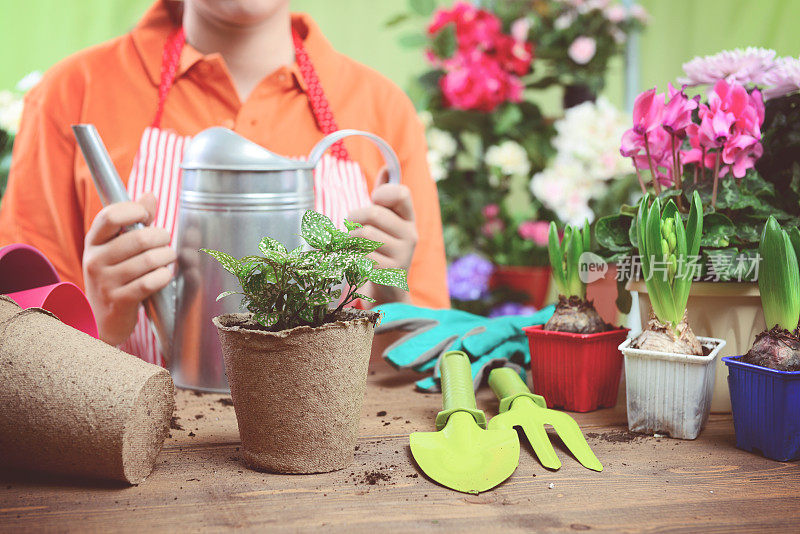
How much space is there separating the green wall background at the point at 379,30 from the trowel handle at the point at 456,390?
1.21 meters

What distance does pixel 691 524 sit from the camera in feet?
1.54

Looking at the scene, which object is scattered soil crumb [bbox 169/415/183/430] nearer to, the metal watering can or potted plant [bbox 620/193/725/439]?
the metal watering can

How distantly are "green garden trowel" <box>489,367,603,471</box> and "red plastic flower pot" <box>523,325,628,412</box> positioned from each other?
4 centimetres

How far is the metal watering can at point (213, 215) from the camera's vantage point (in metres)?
0.72

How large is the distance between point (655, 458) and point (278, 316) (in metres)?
0.36

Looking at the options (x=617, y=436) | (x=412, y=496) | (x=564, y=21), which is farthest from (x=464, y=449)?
(x=564, y=21)

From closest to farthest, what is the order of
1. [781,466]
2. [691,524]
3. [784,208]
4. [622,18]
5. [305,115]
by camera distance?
1. [691,524]
2. [781,466]
3. [784,208]
4. [305,115]
5. [622,18]

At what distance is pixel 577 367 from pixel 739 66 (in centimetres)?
40

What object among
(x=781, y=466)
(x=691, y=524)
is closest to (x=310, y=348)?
(x=691, y=524)

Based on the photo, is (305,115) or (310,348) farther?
Result: (305,115)

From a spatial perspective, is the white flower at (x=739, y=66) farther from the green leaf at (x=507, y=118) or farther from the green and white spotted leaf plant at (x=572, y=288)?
the green leaf at (x=507, y=118)

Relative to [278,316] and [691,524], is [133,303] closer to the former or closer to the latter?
[278,316]

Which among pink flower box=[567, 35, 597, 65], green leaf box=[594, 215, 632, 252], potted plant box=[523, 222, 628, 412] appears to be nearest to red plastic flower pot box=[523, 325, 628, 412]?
potted plant box=[523, 222, 628, 412]

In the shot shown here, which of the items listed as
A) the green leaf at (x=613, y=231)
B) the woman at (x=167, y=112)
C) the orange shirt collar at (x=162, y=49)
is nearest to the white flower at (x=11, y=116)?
the woman at (x=167, y=112)
